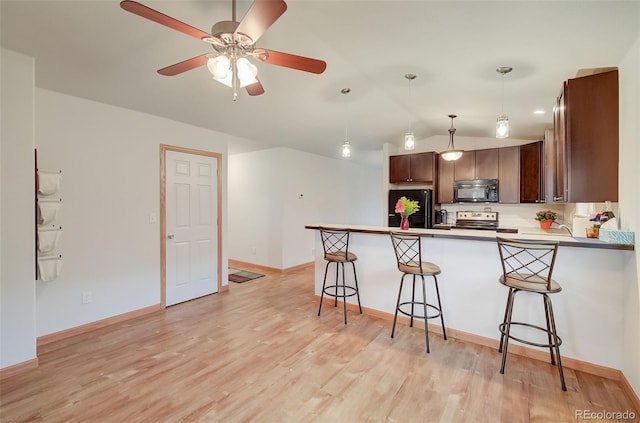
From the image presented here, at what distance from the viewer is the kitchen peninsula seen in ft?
7.18

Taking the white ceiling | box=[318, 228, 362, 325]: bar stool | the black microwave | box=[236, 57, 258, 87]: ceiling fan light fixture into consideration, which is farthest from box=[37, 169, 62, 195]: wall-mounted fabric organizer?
the black microwave

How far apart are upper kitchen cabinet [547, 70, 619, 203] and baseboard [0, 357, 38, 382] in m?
4.47

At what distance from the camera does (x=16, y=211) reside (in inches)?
89.5

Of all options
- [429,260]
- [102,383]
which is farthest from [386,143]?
[102,383]

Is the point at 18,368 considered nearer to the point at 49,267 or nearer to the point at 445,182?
the point at 49,267

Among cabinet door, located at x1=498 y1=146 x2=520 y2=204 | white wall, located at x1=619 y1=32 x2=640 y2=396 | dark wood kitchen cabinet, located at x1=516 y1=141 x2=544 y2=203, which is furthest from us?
cabinet door, located at x1=498 y1=146 x2=520 y2=204

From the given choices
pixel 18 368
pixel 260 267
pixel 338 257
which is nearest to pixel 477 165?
pixel 338 257

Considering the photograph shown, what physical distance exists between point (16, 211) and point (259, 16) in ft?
8.11

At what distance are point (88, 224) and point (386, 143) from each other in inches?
188

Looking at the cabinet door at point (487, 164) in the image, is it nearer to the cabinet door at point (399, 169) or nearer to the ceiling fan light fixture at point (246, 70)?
the cabinet door at point (399, 169)

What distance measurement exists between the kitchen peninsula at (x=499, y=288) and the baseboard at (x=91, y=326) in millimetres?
2636

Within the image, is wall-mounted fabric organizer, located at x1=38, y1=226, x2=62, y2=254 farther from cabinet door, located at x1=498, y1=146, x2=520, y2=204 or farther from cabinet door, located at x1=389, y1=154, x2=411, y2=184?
cabinet door, located at x1=498, y1=146, x2=520, y2=204

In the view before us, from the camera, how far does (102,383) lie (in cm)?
215

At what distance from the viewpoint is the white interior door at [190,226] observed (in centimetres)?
376
